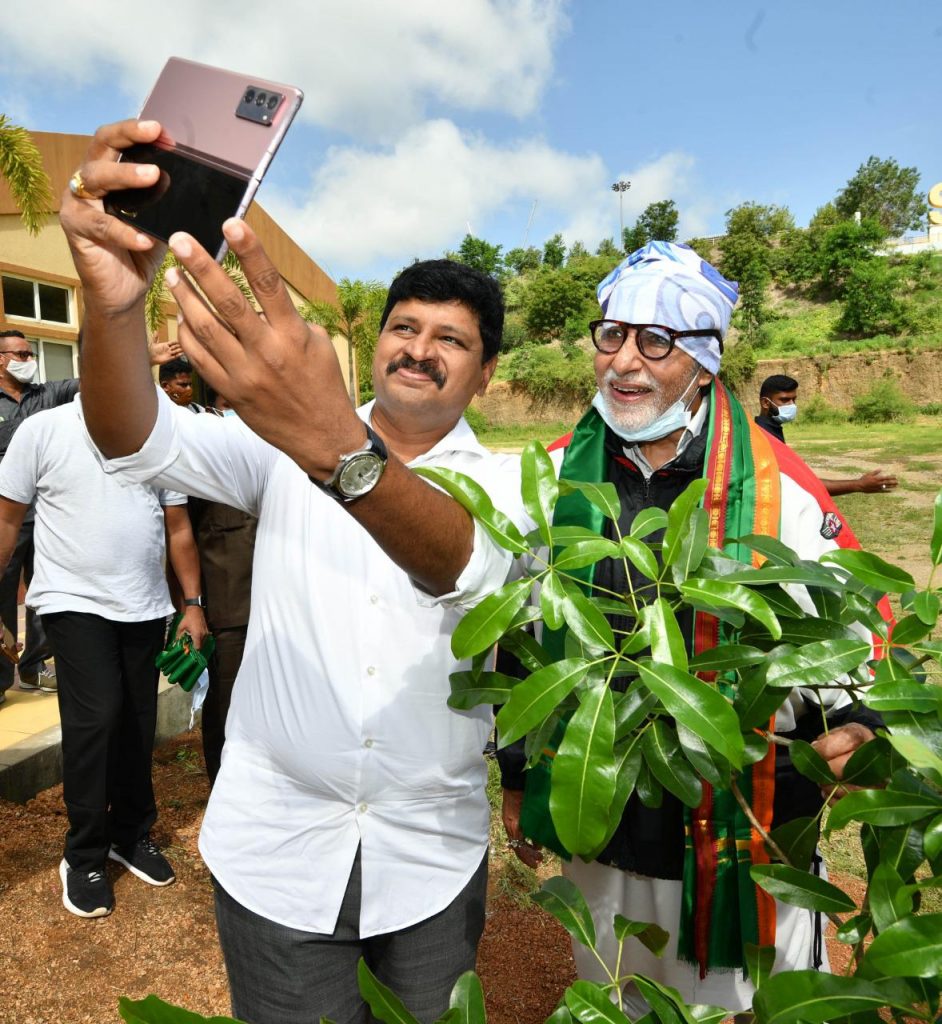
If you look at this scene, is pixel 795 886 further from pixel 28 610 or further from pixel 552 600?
pixel 28 610

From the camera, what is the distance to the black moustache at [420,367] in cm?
182

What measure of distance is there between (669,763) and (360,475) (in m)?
0.56

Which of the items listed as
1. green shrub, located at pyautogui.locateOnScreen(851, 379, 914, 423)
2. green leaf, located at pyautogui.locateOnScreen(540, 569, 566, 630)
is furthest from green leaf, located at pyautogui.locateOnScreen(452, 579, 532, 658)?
green shrub, located at pyautogui.locateOnScreen(851, 379, 914, 423)

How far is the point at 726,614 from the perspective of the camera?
3.47 ft

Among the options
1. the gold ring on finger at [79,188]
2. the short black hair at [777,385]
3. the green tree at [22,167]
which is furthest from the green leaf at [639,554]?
the green tree at [22,167]

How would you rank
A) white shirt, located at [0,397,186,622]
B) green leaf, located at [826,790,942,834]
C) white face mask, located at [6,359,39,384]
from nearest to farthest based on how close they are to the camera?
1. green leaf, located at [826,790,942,834]
2. white shirt, located at [0,397,186,622]
3. white face mask, located at [6,359,39,384]

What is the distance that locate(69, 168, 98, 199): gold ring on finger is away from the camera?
39.3 inches

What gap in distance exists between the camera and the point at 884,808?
2.77ft

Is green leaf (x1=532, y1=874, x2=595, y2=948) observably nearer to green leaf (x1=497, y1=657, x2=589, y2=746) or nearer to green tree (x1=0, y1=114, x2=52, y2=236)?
green leaf (x1=497, y1=657, x2=589, y2=746)

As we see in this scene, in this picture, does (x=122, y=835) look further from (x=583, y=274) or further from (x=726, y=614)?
(x=583, y=274)

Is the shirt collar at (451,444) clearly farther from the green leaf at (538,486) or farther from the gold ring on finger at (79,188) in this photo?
the gold ring on finger at (79,188)

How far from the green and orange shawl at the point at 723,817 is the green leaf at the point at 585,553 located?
71 centimetres

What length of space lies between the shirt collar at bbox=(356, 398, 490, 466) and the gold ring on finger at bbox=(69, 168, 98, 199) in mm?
809

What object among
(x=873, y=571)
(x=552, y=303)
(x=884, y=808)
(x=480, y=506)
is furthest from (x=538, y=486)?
(x=552, y=303)
